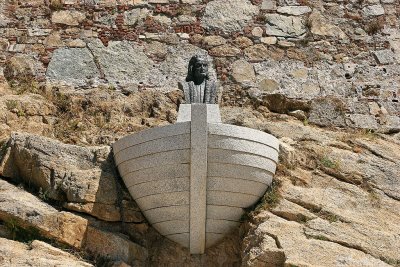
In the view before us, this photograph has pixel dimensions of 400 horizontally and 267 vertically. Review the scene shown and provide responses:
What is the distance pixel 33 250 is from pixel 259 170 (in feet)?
7.01

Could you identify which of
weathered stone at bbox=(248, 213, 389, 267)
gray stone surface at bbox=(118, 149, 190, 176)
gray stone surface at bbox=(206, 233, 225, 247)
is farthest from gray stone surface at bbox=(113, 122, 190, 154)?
weathered stone at bbox=(248, 213, 389, 267)

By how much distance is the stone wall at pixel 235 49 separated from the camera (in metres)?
9.30

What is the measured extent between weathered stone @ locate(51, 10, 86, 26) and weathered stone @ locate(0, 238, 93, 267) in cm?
354

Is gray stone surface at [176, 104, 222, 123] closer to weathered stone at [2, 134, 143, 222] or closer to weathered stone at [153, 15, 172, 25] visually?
weathered stone at [2, 134, 143, 222]

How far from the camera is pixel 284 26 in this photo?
990 cm

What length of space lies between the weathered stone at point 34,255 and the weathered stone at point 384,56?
4.61 metres

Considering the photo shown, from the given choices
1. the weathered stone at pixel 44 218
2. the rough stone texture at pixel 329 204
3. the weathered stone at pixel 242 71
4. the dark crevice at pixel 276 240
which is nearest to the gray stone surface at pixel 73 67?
the weathered stone at pixel 242 71

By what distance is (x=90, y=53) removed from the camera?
31.1ft

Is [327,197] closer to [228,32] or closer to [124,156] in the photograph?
[124,156]

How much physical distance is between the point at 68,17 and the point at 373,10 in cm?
373

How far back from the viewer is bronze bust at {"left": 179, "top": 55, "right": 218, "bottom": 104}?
7879mm

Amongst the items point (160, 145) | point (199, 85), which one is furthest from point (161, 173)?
point (199, 85)

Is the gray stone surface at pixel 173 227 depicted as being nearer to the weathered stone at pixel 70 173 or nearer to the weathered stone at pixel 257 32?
the weathered stone at pixel 70 173

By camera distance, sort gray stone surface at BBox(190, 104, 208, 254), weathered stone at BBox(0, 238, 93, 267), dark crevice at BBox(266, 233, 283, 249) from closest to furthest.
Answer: weathered stone at BBox(0, 238, 93, 267) → dark crevice at BBox(266, 233, 283, 249) → gray stone surface at BBox(190, 104, 208, 254)
